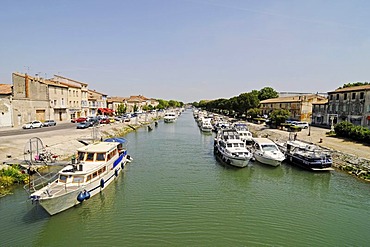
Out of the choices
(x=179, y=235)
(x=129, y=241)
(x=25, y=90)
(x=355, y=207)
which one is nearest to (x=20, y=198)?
(x=129, y=241)

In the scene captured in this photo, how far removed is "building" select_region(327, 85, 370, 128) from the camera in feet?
143

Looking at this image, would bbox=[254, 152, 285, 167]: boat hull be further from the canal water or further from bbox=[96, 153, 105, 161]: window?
bbox=[96, 153, 105, 161]: window

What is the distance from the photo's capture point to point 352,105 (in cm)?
4694

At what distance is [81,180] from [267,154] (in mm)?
19392

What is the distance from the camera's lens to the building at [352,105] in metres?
43.6

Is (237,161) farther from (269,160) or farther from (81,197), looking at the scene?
(81,197)

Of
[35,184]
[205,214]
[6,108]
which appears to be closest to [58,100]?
[6,108]

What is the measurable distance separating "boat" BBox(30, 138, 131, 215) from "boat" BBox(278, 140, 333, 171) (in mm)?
19242

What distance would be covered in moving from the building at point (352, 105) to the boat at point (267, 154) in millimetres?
24945

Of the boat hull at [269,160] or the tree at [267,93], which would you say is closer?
the boat hull at [269,160]

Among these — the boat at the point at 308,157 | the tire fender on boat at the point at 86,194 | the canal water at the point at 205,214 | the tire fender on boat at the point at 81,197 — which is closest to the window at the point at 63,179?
the tire fender on boat at the point at 81,197

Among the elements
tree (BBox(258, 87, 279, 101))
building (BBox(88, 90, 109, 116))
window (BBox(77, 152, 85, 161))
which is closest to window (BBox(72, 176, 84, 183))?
window (BBox(77, 152, 85, 161))

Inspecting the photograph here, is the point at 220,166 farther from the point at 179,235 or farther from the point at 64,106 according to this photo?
the point at 64,106

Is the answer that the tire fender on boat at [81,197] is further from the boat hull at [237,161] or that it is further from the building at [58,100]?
the building at [58,100]
